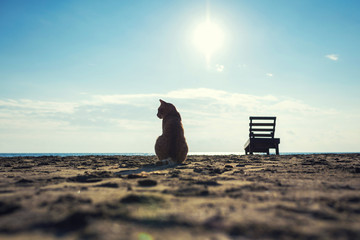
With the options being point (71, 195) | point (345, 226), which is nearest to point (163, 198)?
point (71, 195)

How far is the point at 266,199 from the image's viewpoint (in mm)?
2412

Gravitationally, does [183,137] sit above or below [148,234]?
above

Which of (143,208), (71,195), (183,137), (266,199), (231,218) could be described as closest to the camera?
(231,218)

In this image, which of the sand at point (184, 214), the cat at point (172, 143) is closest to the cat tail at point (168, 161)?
the cat at point (172, 143)

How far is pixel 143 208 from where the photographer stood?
2129 millimetres

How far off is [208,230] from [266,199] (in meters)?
1.06

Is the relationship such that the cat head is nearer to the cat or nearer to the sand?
the cat

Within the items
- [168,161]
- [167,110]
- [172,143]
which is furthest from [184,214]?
[167,110]

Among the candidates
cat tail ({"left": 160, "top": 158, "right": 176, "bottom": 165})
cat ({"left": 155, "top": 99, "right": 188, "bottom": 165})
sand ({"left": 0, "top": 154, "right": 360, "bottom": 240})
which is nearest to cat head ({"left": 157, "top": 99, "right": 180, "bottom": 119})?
cat ({"left": 155, "top": 99, "right": 188, "bottom": 165})

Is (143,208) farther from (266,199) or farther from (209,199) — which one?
(266,199)

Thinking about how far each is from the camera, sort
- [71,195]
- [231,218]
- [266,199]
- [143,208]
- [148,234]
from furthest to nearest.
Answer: [71,195]
[266,199]
[143,208]
[231,218]
[148,234]

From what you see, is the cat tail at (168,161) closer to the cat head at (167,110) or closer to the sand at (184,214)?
the cat head at (167,110)

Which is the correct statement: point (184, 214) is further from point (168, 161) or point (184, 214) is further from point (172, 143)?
point (172, 143)

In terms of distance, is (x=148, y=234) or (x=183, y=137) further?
(x=183, y=137)
